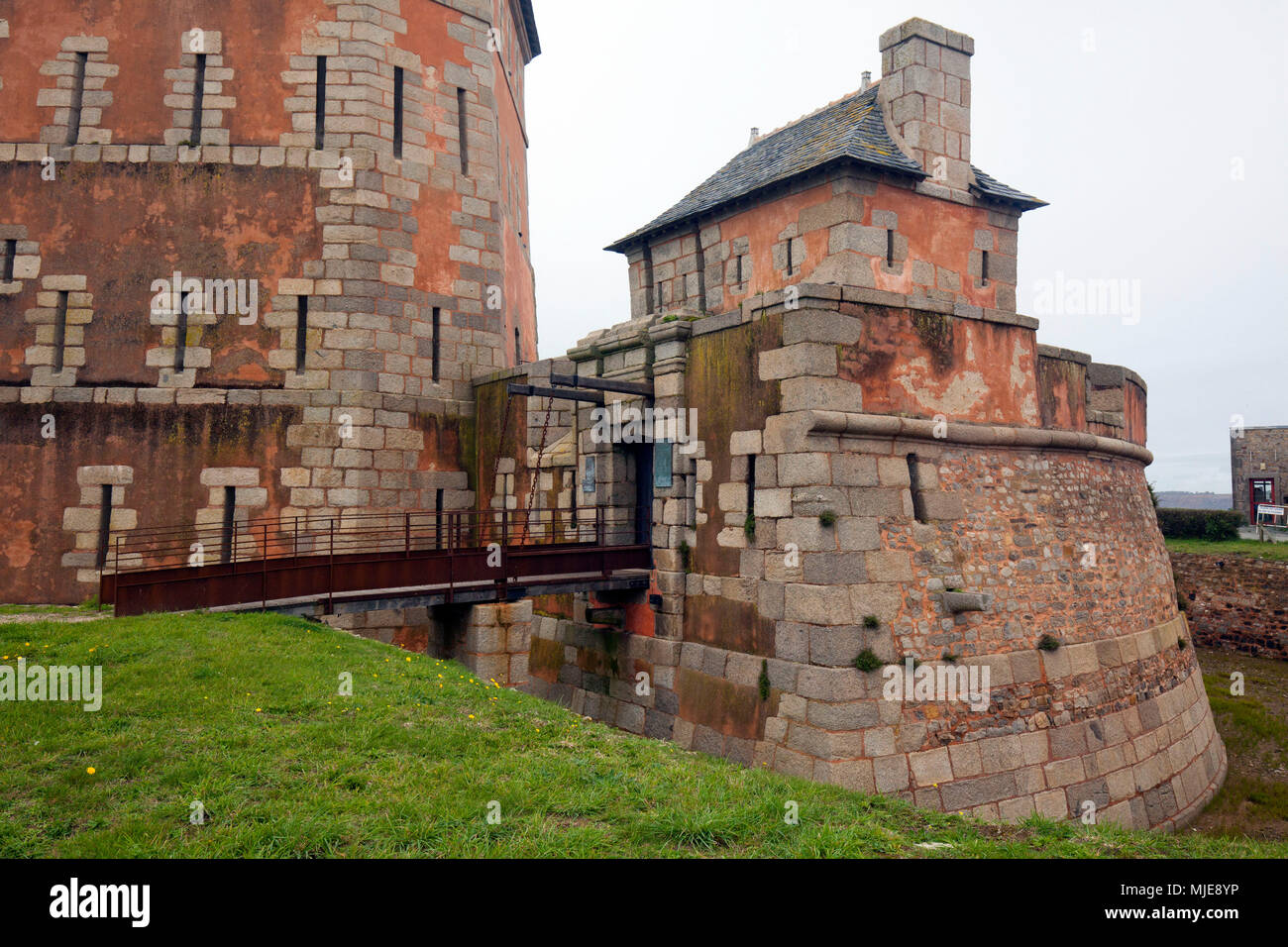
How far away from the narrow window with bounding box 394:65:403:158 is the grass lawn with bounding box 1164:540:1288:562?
2411 centimetres

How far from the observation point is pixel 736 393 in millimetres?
10891

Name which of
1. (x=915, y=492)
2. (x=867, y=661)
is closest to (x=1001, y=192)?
(x=915, y=492)

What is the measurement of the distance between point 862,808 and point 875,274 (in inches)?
342

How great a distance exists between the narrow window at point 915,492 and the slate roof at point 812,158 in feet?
15.2

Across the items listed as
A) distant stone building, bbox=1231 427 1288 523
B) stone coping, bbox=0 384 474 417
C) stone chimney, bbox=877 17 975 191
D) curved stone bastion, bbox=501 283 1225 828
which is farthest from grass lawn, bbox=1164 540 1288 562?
stone coping, bbox=0 384 474 417

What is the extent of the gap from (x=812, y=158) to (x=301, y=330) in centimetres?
889

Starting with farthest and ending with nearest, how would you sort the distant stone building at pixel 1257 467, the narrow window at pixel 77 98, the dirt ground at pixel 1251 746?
the distant stone building at pixel 1257 467 → the narrow window at pixel 77 98 → the dirt ground at pixel 1251 746

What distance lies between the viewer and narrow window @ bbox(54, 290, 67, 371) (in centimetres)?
1341

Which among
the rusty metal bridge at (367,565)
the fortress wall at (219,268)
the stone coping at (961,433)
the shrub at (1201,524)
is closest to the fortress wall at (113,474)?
the fortress wall at (219,268)

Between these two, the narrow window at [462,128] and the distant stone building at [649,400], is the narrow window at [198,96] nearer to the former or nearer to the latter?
the distant stone building at [649,400]

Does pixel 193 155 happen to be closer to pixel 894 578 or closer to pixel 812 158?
pixel 812 158

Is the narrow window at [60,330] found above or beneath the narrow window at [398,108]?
beneath

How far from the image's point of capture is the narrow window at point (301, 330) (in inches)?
551

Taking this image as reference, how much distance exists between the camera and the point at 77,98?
46.0 ft
